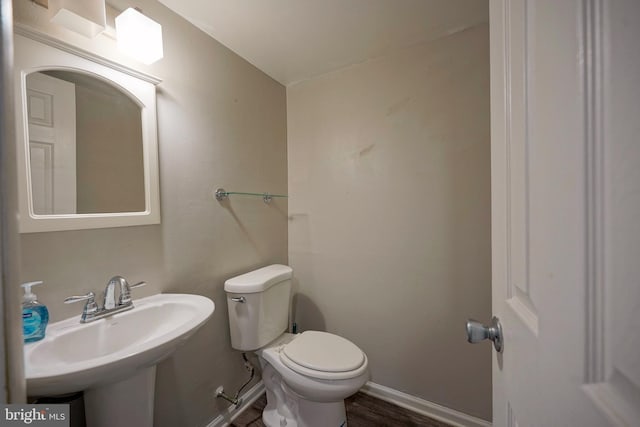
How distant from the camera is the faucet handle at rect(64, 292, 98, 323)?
0.85m

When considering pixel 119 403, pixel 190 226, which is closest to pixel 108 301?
pixel 119 403

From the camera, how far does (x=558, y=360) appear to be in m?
0.30

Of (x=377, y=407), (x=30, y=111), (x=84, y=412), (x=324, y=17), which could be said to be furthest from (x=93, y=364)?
(x=324, y=17)

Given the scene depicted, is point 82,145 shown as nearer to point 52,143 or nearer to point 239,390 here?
point 52,143

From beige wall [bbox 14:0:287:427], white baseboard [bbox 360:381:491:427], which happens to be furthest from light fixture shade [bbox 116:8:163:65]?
white baseboard [bbox 360:381:491:427]

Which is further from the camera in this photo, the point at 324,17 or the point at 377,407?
the point at 377,407

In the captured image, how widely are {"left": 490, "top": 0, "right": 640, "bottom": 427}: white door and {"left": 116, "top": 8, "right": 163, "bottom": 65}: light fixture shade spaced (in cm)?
125

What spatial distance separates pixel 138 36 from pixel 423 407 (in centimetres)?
241

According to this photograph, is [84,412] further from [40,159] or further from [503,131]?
[503,131]

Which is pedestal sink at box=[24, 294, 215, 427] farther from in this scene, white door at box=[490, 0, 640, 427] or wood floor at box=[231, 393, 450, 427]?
white door at box=[490, 0, 640, 427]

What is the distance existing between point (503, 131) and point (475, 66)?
116 cm

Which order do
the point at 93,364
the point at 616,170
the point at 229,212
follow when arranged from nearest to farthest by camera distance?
the point at 616,170, the point at 93,364, the point at 229,212

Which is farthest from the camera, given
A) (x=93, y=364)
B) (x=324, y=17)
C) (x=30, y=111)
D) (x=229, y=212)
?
(x=229, y=212)

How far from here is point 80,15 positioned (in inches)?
31.9
